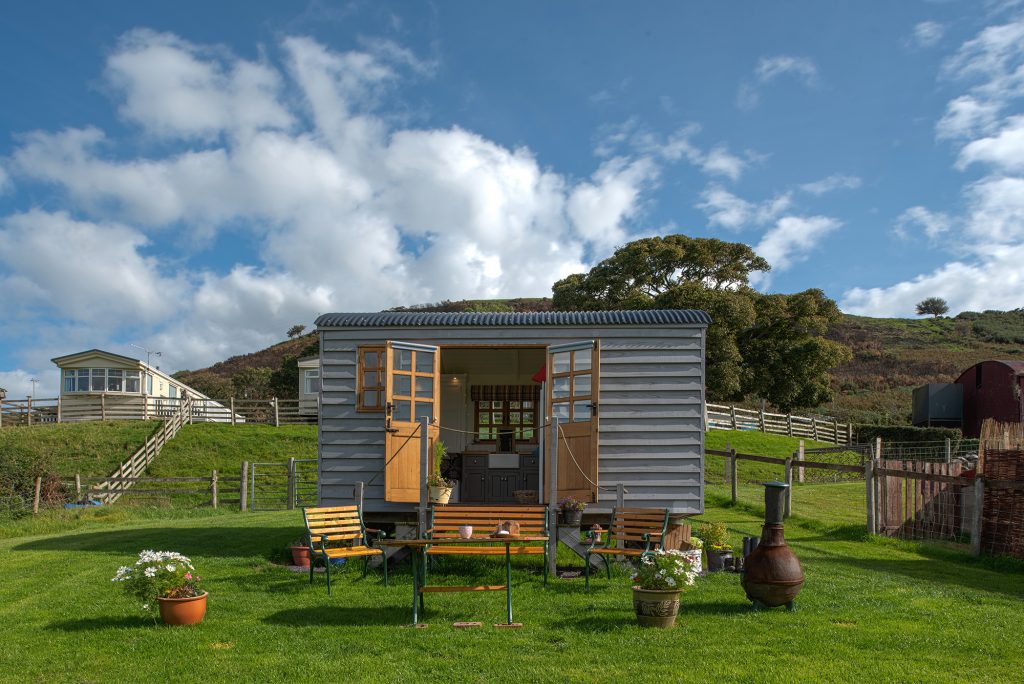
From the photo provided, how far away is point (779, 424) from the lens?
29797 mm

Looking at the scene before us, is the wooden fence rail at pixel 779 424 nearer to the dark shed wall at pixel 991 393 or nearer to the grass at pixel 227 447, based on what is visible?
the dark shed wall at pixel 991 393

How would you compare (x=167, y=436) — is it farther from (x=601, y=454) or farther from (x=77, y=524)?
(x=601, y=454)

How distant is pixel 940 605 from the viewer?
7.60 meters

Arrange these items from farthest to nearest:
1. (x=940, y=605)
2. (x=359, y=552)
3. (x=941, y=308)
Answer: (x=941, y=308) < (x=359, y=552) < (x=940, y=605)

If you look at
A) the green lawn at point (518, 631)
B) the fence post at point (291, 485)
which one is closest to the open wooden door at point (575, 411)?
the green lawn at point (518, 631)

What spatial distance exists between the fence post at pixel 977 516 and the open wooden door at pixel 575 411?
522 cm

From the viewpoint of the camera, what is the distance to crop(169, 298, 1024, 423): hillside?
141 ft

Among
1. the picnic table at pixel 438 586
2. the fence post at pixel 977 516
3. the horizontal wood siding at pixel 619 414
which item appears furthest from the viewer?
the fence post at pixel 977 516

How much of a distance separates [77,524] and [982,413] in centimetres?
2697

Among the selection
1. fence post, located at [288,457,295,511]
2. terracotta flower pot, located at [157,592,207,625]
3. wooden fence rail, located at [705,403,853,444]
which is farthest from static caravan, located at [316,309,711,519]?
wooden fence rail, located at [705,403,853,444]

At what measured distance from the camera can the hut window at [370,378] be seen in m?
10.8

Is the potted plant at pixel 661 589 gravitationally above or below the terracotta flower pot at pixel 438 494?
below

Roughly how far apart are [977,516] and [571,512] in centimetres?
560

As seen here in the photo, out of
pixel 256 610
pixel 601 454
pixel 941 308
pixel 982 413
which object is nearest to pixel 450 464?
pixel 601 454
